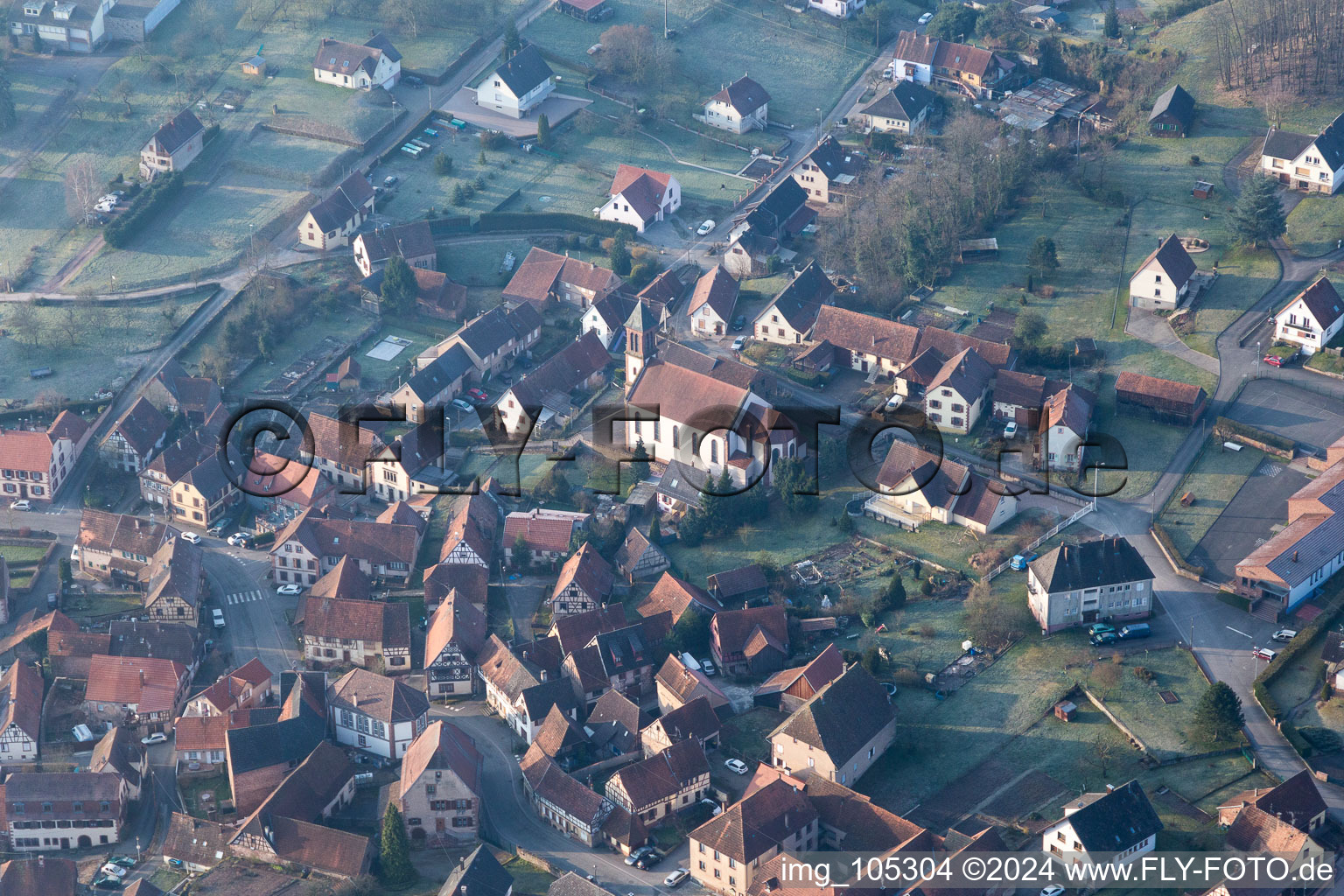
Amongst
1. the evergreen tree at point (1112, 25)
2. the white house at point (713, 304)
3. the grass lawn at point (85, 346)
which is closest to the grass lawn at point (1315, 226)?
the evergreen tree at point (1112, 25)

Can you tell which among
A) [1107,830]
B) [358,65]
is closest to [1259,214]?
[1107,830]

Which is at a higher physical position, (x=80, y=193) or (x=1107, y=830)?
(x=80, y=193)


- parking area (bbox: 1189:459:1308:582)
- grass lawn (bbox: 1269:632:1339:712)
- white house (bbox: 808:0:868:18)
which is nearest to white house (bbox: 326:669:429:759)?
parking area (bbox: 1189:459:1308:582)

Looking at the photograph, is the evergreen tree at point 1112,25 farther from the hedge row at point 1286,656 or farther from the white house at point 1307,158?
the hedge row at point 1286,656

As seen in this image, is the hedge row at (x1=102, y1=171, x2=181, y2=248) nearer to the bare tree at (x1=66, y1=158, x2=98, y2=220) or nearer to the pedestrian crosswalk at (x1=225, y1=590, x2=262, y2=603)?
the bare tree at (x1=66, y1=158, x2=98, y2=220)

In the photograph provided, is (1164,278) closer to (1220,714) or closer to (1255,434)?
(1255,434)
